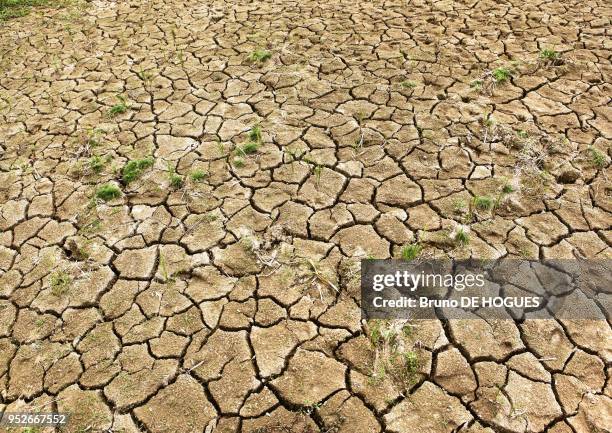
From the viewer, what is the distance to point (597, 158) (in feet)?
10.7

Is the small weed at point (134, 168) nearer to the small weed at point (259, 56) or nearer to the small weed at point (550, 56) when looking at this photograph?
the small weed at point (259, 56)

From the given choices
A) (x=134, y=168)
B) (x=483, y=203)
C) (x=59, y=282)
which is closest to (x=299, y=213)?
(x=483, y=203)

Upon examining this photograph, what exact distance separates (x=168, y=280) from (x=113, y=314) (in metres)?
A: 0.35

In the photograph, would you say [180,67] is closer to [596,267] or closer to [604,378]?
[596,267]

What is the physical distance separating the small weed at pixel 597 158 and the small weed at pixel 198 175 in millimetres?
2807

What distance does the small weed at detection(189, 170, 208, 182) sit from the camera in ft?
11.2

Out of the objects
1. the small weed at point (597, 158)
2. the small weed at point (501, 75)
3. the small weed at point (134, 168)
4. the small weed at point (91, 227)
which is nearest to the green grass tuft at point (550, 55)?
the small weed at point (501, 75)

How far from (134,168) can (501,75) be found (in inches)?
128

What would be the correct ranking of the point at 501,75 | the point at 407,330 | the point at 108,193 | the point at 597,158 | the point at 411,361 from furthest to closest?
the point at 501,75 → the point at 108,193 → the point at 597,158 → the point at 407,330 → the point at 411,361

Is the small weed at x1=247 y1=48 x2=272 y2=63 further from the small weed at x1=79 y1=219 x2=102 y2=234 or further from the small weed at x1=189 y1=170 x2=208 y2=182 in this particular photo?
the small weed at x1=79 y1=219 x2=102 y2=234

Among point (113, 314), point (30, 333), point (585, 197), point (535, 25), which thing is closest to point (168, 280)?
point (113, 314)

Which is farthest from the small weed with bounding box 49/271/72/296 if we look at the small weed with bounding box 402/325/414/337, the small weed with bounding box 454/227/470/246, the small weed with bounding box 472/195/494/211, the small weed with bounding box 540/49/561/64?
the small weed with bounding box 540/49/561/64

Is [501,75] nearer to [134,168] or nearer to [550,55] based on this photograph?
[550,55]

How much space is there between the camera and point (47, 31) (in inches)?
238
